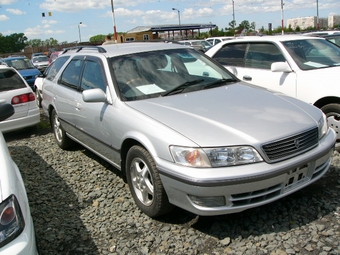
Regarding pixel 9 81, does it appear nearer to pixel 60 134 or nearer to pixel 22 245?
pixel 60 134

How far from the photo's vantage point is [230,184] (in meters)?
2.70

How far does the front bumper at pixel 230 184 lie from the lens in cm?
271

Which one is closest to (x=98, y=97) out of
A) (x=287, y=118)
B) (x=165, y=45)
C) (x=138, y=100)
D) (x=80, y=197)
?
(x=138, y=100)

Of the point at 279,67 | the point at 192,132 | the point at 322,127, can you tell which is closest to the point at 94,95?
the point at 192,132

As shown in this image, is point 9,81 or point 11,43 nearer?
point 9,81

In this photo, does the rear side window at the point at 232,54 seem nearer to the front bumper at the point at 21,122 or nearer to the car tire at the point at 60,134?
the car tire at the point at 60,134

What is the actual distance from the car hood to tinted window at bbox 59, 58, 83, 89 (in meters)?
1.64

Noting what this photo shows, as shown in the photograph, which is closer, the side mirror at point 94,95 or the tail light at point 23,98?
the side mirror at point 94,95

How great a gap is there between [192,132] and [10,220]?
1514 millimetres

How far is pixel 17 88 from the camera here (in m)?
6.83

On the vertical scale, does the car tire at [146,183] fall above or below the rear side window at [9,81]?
below

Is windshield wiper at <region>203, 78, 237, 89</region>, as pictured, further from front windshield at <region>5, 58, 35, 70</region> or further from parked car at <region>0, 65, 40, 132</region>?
front windshield at <region>5, 58, 35, 70</region>

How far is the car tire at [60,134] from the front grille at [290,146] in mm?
3773

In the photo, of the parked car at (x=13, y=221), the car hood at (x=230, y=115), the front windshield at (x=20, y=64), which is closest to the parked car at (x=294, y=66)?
the car hood at (x=230, y=115)
